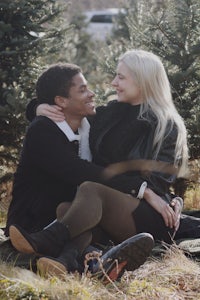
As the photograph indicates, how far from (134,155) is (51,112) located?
0.66 m

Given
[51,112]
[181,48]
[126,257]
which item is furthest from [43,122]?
[181,48]

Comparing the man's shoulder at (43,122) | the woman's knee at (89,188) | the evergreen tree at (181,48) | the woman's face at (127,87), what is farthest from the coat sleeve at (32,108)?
the evergreen tree at (181,48)

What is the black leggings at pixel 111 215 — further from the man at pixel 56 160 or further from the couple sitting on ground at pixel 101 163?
the man at pixel 56 160

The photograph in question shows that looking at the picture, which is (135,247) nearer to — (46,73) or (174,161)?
(174,161)

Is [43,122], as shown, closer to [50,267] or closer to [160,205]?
[160,205]

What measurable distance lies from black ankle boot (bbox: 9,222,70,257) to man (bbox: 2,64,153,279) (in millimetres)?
124

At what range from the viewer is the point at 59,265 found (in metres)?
3.86

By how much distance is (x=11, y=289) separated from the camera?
3.45m

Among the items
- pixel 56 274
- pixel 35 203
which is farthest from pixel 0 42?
pixel 56 274

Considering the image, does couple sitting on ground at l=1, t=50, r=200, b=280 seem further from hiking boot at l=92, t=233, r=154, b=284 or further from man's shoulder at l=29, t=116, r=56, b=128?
hiking boot at l=92, t=233, r=154, b=284

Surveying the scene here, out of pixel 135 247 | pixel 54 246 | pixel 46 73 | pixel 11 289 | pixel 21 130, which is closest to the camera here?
pixel 11 289

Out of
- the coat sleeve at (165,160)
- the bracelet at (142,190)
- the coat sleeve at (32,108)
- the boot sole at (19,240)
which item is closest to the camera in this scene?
the boot sole at (19,240)

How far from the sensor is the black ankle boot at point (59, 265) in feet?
12.6

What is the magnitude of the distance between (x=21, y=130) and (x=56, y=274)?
3221mm
